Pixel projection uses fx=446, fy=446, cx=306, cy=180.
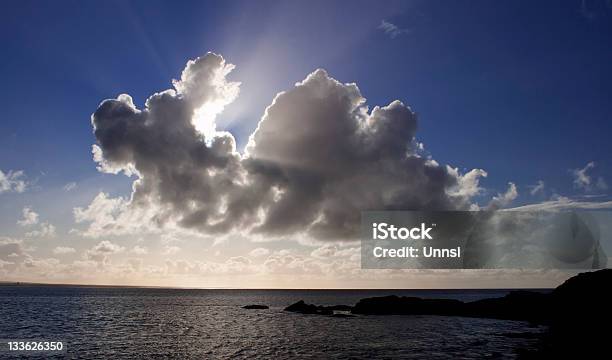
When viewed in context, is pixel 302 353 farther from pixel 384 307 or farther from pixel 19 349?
pixel 384 307

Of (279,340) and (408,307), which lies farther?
(408,307)

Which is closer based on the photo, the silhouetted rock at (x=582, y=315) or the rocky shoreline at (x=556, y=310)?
the silhouetted rock at (x=582, y=315)

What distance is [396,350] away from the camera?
50.0 m

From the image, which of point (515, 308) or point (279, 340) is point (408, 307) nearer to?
point (515, 308)

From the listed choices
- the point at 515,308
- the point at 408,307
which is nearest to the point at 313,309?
the point at 408,307

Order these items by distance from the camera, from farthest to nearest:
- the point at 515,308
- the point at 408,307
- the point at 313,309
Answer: the point at 313,309, the point at 408,307, the point at 515,308

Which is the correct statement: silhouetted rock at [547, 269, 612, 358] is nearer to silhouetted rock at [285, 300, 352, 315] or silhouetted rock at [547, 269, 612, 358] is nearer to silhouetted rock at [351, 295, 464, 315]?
silhouetted rock at [351, 295, 464, 315]

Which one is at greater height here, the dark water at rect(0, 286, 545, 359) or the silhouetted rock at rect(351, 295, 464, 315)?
the dark water at rect(0, 286, 545, 359)

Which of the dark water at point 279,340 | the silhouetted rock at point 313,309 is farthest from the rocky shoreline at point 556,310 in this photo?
the dark water at point 279,340

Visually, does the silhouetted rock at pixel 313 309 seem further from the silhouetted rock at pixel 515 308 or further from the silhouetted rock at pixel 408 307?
the silhouetted rock at pixel 515 308

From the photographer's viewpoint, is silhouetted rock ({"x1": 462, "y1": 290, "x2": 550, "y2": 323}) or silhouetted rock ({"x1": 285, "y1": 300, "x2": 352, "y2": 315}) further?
silhouetted rock ({"x1": 285, "y1": 300, "x2": 352, "y2": 315})

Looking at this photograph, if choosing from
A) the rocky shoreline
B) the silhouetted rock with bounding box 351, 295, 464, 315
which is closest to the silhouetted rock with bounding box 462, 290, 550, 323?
the rocky shoreline

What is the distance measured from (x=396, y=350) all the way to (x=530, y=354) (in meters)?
13.6

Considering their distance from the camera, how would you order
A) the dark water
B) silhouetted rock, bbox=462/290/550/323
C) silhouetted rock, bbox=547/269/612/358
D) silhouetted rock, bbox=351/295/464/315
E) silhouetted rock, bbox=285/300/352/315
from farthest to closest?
silhouetted rock, bbox=285/300/352/315 → silhouetted rock, bbox=351/295/464/315 → silhouetted rock, bbox=462/290/550/323 → the dark water → silhouetted rock, bbox=547/269/612/358
